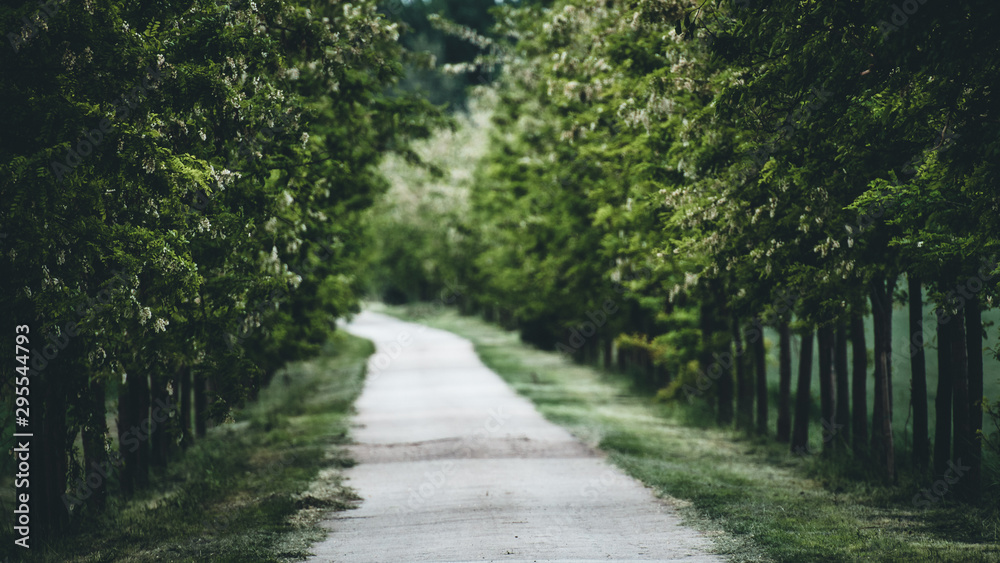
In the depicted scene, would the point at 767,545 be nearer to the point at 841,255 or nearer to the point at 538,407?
the point at 841,255

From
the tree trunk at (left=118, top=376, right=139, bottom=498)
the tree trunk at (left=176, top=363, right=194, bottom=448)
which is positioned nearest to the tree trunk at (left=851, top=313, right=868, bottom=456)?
the tree trunk at (left=176, top=363, right=194, bottom=448)

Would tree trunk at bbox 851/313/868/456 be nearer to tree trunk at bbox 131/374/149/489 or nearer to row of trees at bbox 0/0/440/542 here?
row of trees at bbox 0/0/440/542

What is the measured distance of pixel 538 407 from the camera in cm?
2303

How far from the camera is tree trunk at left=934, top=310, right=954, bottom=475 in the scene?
12.0 metres

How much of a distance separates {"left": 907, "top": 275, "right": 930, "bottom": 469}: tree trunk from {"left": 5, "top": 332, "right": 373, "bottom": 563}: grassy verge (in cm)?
750

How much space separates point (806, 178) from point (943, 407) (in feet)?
14.1

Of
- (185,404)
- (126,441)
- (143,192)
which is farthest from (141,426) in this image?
(143,192)

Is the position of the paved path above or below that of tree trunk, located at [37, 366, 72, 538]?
below

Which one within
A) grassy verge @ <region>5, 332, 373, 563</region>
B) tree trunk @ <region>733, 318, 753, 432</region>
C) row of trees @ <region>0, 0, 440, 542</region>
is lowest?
grassy verge @ <region>5, 332, 373, 563</region>

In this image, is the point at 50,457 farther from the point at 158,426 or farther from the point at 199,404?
the point at 199,404

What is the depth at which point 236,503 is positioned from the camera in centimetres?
1248

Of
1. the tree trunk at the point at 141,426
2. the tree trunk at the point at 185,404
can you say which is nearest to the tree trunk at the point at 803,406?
the tree trunk at the point at 185,404

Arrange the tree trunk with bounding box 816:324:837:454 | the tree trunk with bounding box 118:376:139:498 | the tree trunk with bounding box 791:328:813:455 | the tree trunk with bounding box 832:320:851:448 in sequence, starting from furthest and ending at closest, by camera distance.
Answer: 1. the tree trunk with bounding box 791:328:813:455
2. the tree trunk with bounding box 816:324:837:454
3. the tree trunk with bounding box 832:320:851:448
4. the tree trunk with bounding box 118:376:139:498

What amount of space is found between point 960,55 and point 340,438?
14.0 m
